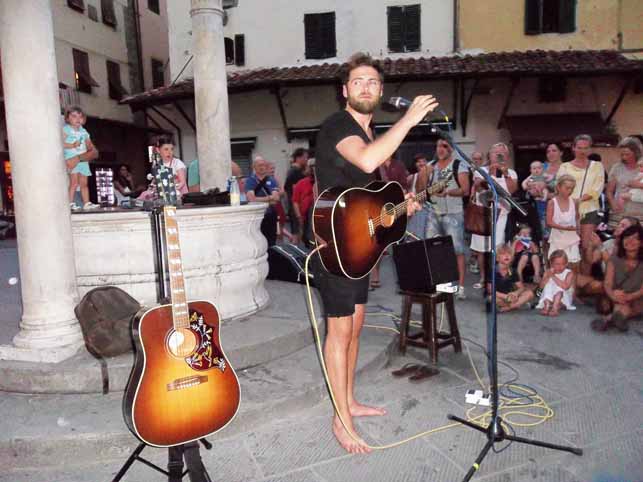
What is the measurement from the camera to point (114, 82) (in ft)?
64.4

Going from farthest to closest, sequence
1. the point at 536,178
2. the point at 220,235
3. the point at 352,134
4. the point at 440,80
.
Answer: the point at 440,80
the point at 536,178
the point at 220,235
the point at 352,134

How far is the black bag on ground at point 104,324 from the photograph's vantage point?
343 cm

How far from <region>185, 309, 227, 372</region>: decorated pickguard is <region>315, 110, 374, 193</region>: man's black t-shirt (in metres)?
0.94

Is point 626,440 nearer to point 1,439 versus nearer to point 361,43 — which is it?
point 1,439

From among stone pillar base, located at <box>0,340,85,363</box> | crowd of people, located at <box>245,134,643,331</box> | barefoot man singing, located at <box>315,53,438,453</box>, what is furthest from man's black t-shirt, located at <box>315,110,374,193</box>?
crowd of people, located at <box>245,134,643,331</box>

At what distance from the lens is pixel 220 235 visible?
4.16 meters

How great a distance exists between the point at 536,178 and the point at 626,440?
4.92 meters

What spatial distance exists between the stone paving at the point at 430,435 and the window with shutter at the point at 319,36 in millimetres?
12370

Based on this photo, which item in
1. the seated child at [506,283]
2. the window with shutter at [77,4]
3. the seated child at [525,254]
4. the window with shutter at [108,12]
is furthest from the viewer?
the window with shutter at [108,12]

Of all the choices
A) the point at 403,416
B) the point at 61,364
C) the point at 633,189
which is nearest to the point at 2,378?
the point at 61,364

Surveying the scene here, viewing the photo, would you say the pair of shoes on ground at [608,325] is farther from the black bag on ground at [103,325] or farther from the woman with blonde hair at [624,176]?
the black bag on ground at [103,325]

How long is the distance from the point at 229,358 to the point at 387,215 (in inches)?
63.2

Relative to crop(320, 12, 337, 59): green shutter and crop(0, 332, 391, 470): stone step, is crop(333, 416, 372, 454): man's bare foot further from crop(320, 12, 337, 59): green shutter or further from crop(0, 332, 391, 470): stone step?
crop(320, 12, 337, 59): green shutter

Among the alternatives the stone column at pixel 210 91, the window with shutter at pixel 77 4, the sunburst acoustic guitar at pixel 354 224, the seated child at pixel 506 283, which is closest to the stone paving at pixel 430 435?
the sunburst acoustic guitar at pixel 354 224
